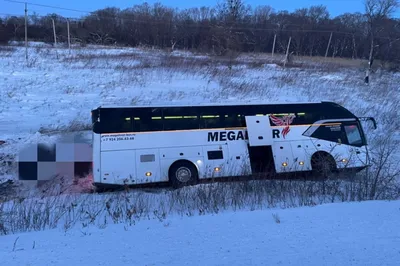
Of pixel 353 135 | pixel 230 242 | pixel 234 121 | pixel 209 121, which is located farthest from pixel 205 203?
pixel 353 135

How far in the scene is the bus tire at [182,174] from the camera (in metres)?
10.9

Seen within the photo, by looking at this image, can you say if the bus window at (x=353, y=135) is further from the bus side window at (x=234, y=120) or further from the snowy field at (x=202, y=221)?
the bus side window at (x=234, y=120)

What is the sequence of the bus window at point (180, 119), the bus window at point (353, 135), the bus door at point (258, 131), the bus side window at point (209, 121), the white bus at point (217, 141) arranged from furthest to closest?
1. the bus window at point (353, 135)
2. the bus door at point (258, 131)
3. the bus side window at point (209, 121)
4. the bus window at point (180, 119)
5. the white bus at point (217, 141)

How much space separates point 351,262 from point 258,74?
2557 centimetres

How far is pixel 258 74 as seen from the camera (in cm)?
2788

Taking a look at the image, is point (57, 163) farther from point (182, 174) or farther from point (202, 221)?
point (202, 221)

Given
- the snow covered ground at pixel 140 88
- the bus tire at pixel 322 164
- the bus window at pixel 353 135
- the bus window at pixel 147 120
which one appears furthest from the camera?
the snow covered ground at pixel 140 88

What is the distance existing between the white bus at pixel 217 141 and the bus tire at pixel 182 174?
0.03 meters

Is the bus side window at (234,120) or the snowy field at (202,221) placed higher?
the bus side window at (234,120)

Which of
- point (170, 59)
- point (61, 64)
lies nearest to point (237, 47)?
point (170, 59)

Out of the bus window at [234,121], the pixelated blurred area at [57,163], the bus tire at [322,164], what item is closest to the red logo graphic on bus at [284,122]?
the bus window at [234,121]

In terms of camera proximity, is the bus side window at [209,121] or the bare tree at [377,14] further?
the bare tree at [377,14]

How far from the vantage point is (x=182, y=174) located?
35.9 feet

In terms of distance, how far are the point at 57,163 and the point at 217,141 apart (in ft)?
16.6
